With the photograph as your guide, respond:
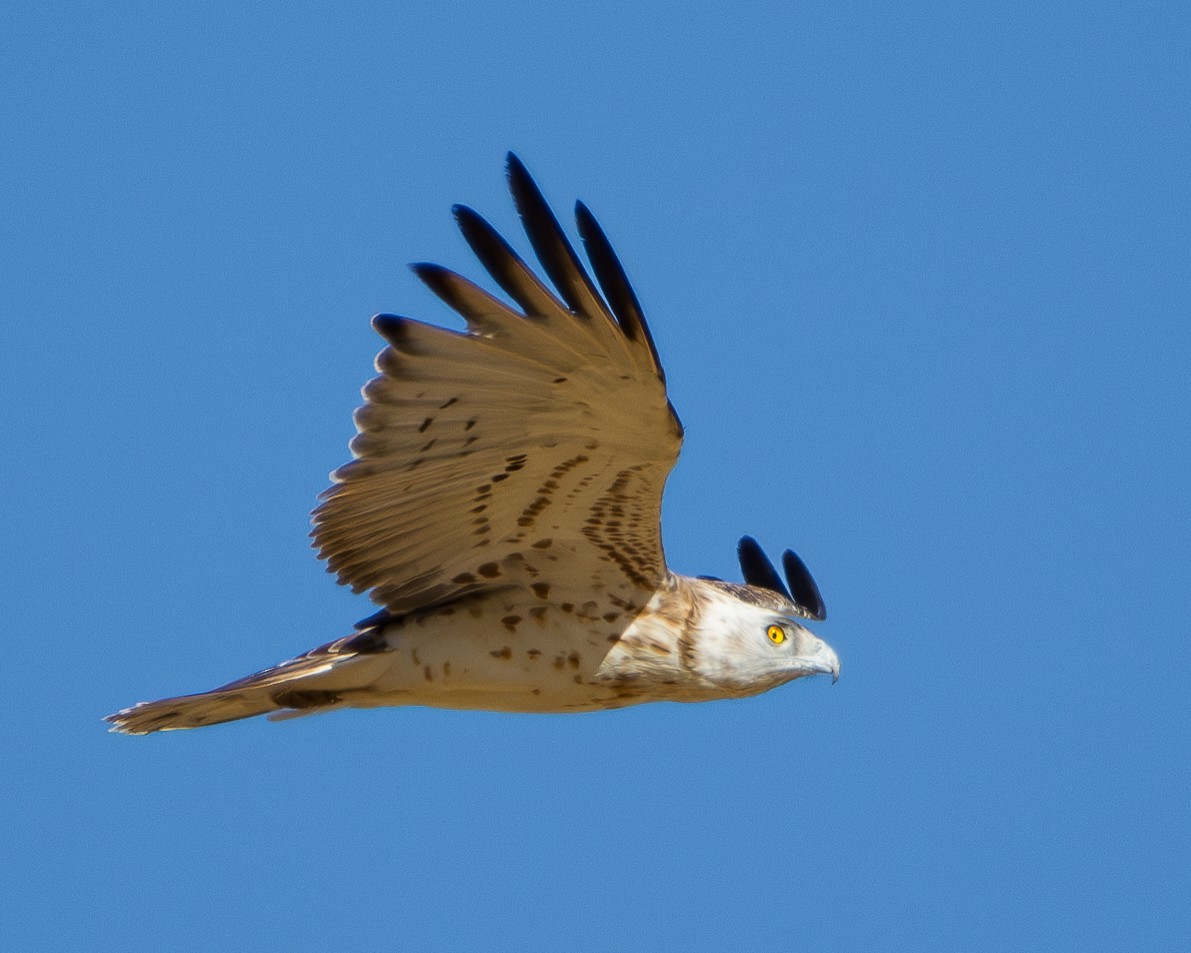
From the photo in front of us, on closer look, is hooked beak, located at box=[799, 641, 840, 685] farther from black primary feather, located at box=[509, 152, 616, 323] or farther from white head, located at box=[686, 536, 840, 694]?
black primary feather, located at box=[509, 152, 616, 323]

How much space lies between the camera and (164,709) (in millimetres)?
7566

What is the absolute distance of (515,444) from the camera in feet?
22.8

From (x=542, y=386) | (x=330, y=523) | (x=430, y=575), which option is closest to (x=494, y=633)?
(x=430, y=575)

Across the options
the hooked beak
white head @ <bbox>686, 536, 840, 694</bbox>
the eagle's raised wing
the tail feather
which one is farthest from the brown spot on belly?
the hooked beak

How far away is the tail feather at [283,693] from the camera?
7449mm

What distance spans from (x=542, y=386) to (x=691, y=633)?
4.87 feet

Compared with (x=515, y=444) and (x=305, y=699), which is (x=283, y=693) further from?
(x=515, y=444)

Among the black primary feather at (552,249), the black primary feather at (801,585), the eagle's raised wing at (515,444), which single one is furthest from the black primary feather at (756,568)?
the black primary feather at (552,249)

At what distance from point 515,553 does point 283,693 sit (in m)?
1.09

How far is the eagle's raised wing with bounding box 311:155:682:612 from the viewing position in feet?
20.6

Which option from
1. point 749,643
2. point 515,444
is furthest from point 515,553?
point 749,643

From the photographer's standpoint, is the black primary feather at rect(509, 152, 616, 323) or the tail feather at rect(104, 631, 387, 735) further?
the tail feather at rect(104, 631, 387, 735)

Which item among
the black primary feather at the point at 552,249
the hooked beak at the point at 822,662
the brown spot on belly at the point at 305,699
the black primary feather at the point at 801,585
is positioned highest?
the black primary feather at the point at 552,249

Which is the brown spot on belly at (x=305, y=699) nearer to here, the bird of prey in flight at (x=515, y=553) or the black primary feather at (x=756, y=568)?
the bird of prey in flight at (x=515, y=553)
